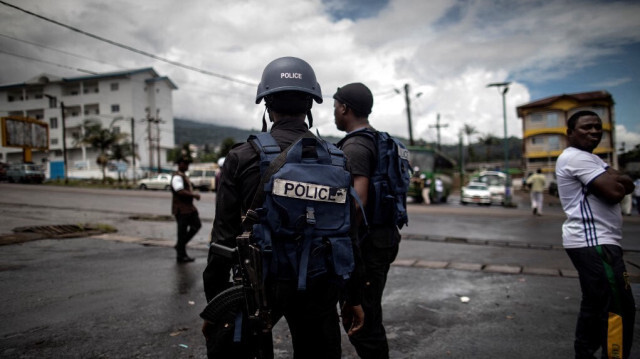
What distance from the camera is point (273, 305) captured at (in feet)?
5.57

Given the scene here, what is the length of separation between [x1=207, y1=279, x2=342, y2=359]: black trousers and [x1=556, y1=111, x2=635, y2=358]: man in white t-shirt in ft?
6.31

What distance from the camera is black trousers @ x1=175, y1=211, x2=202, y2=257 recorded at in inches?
254

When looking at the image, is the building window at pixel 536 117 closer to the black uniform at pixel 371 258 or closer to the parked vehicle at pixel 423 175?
the parked vehicle at pixel 423 175

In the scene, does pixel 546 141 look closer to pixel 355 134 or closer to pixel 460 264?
pixel 460 264

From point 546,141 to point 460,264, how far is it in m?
45.7

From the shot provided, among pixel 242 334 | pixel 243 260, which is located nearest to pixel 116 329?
pixel 242 334

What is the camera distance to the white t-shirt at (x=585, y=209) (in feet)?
8.83

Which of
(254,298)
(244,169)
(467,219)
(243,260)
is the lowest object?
(467,219)

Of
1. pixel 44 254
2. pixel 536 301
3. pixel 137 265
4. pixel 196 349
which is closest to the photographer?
pixel 196 349

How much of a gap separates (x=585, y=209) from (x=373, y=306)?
5.32 feet

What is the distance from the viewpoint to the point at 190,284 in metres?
5.08

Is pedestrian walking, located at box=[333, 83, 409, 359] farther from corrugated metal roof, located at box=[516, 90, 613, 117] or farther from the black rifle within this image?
corrugated metal roof, located at box=[516, 90, 613, 117]

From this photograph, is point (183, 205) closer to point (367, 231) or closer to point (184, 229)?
point (184, 229)

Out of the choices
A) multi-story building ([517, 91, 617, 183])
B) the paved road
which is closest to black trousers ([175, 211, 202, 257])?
A: the paved road
